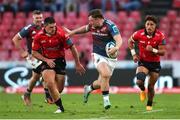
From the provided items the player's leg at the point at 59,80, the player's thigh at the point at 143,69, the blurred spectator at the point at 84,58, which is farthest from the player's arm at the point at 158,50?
the blurred spectator at the point at 84,58

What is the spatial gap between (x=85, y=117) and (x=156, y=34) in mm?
3427

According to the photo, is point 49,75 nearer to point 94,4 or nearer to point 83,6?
point 83,6

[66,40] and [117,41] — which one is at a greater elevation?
[66,40]

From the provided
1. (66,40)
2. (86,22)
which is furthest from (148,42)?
(86,22)

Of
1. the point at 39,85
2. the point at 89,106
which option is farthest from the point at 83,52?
the point at 89,106

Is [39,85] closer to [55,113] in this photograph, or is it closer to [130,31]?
[130,31]

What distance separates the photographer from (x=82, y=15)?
34.3 metres

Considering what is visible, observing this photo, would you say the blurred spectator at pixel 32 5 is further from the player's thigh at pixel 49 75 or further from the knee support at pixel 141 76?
the player's thigh at pixel 49 75

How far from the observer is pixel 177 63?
29859 millimetres

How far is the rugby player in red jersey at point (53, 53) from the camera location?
16.9m

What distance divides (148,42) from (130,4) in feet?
56.6

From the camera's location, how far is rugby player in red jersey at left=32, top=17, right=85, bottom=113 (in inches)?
665

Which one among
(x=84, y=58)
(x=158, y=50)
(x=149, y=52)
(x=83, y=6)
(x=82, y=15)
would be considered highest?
(x=158, y=50)

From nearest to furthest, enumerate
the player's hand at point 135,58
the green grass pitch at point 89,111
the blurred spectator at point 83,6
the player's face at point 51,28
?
1. the green grass pitch at point 89,111
2. the player's face at point 51,28
3. the player's hand at point 135,58
4. the blurred spectator at point 83,6
